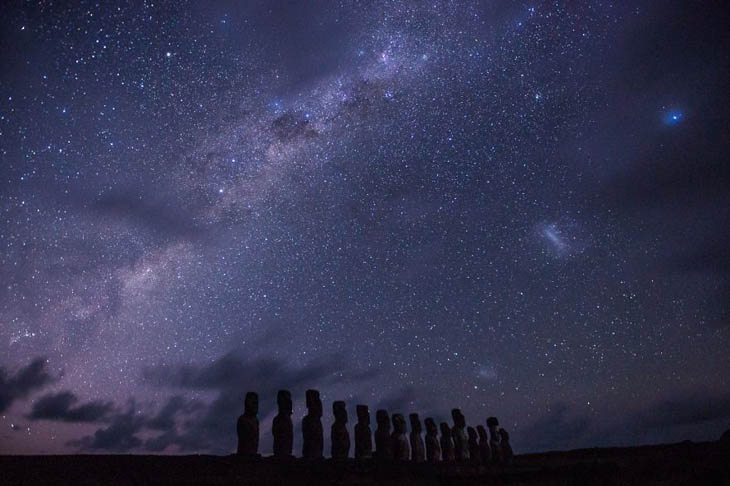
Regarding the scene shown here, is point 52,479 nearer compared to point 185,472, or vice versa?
point 52,479

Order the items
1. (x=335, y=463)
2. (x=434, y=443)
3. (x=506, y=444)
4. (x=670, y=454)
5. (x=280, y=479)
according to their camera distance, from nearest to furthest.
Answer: (x=280, y=479)
(x=335, y=463)
(x=670, y=454)
(x=434, y=443)
(x=506, y=444)

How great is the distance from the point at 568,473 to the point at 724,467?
249 inches

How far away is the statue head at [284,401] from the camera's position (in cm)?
1427

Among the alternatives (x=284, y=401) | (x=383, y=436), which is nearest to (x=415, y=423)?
(x=383, y=436)

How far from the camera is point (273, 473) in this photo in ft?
32.5

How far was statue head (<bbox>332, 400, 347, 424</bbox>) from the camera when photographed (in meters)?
16.4

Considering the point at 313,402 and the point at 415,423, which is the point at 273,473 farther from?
the point at 415,423

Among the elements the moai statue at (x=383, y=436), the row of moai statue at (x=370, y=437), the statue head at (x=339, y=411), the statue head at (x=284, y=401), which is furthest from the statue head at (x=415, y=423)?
the statue head at (x=284, y=401)

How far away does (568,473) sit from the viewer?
36.1 feet

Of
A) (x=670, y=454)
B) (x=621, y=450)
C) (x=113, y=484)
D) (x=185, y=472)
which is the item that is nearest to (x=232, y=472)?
(x=185, y=472)

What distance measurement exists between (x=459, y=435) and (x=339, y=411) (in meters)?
9.66

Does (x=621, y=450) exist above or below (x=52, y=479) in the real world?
below

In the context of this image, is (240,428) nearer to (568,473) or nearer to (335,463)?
(335,463)

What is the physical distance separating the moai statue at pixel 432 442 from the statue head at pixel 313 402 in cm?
792
